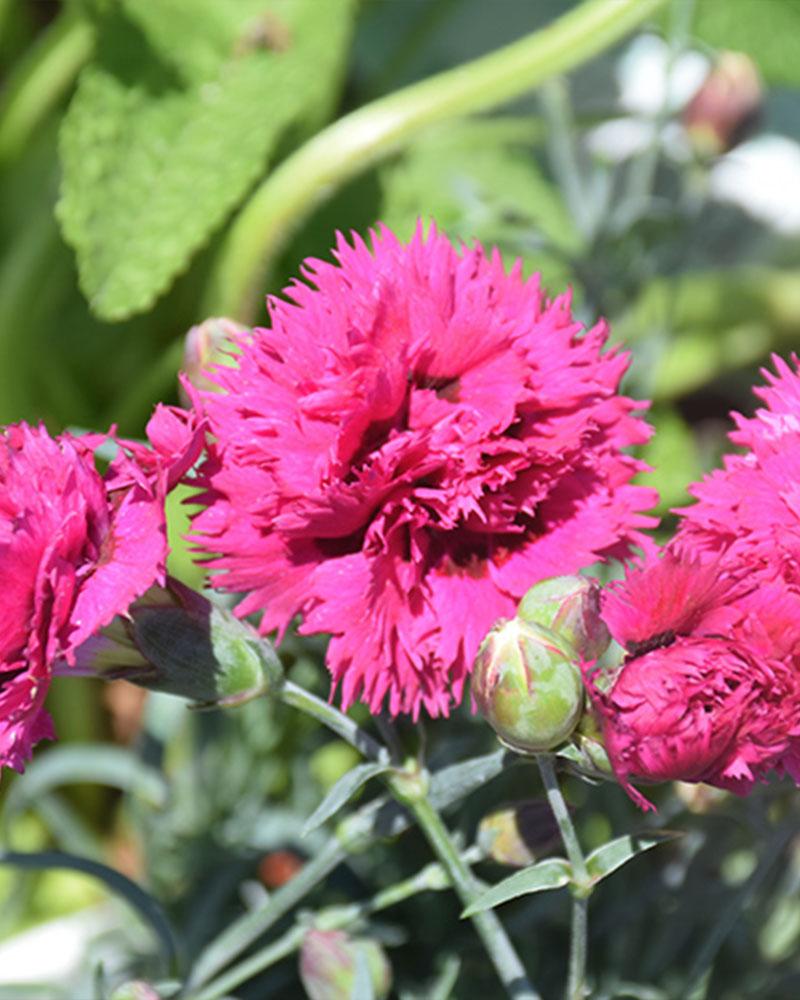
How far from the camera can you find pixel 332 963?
1.55 feet

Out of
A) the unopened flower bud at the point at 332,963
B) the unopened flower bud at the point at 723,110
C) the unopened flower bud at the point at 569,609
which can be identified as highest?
the unopened flower bud at the point at 569,609

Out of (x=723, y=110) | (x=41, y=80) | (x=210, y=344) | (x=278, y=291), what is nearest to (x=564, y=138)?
(x=723, y=110)

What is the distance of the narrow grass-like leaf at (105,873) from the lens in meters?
0.49

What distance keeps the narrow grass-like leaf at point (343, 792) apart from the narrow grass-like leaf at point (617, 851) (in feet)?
0.23

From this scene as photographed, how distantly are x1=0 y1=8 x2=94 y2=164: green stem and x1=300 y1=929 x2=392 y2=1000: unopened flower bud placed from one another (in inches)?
26.3

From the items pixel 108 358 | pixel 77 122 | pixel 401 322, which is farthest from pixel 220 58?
pixel 401 322

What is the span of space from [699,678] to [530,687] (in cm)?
4

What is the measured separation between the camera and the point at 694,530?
41 centimetres

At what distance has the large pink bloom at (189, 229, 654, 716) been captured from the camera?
0.38m

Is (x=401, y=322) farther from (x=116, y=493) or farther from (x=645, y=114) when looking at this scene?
(x=645, y=114)

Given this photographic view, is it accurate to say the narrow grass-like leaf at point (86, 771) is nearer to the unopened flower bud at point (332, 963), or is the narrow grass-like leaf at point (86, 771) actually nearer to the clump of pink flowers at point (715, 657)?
the unopened flower bud at point (332, 963)

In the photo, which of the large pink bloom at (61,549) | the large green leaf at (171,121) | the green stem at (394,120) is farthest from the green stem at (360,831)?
the green stem at (394,120)

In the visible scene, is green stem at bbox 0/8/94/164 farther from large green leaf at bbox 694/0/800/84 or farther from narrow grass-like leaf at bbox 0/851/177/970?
narrow grass-like leaf at bbox 0/851/177/970

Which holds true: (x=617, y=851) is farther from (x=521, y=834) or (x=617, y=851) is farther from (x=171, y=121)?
(x=171, y=121)
